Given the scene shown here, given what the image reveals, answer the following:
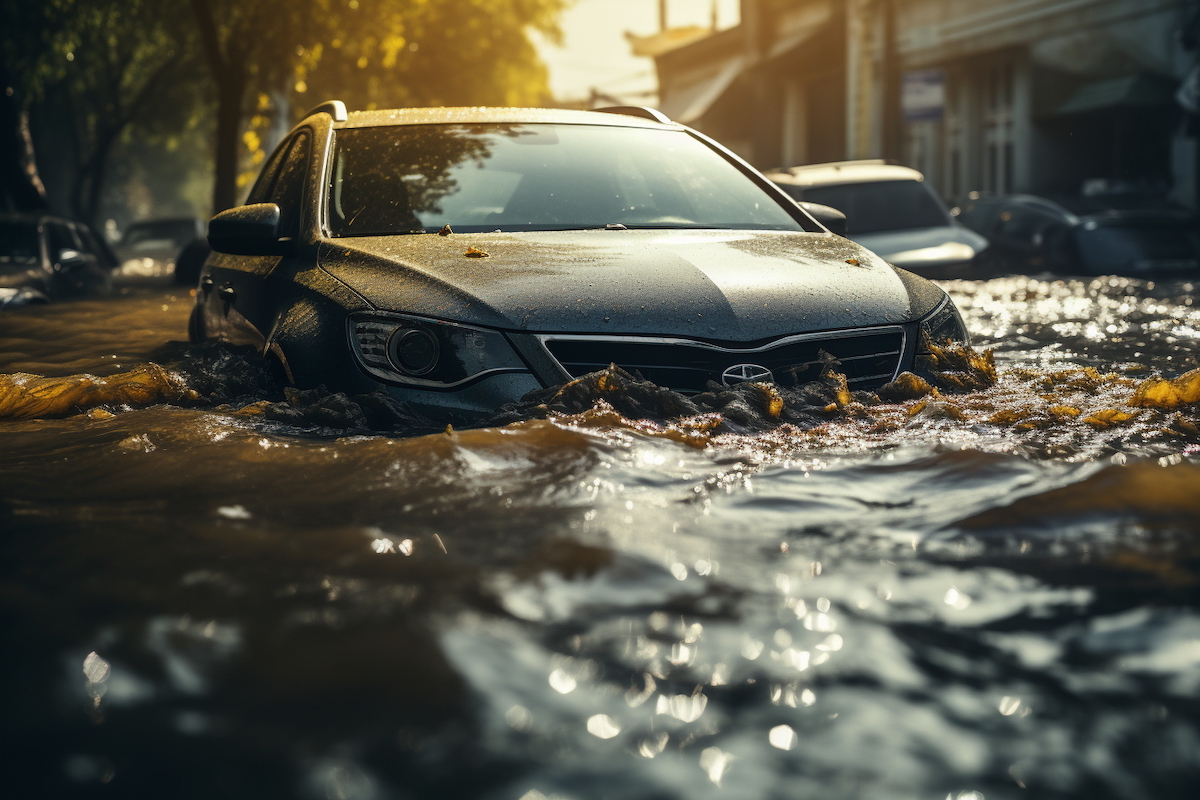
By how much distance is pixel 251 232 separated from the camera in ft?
14.4

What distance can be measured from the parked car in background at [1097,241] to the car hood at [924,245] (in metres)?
0.52

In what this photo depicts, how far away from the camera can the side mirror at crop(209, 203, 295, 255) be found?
4355mm

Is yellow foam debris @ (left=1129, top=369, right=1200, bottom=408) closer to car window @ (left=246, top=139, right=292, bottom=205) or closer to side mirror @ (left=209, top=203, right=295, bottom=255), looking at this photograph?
side mirror @ (left=209, top=203, right=295, bottom=255)

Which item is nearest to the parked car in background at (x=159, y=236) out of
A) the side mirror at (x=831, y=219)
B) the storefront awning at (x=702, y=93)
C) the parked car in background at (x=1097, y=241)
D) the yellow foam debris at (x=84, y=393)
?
the storefront awning at (x=702, y=93)

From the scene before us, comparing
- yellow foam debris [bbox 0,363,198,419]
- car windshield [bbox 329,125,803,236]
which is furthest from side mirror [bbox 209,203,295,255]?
yellow foam debris [bbox 0,363,198,419]

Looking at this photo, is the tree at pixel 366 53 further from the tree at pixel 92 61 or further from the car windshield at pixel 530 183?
the car windshield at pixel 530 183

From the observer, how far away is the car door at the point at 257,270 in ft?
14.9

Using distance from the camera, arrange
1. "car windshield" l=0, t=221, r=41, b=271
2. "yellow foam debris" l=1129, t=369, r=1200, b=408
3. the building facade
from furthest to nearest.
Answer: the building facade < "car windshield" l=0, t=221, r=41, b=271 < "yellow foam debris" l=1129, t=369, r=1200, b=408

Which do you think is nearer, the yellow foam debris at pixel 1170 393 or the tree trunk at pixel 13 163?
the yellow foam debris at pixel 1170 393

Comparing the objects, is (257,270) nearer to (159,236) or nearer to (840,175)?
(840,175)

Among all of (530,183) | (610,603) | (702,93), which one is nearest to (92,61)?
(702,93)

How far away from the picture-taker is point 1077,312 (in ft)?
26.8

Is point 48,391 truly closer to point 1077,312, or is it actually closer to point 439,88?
point 1077,312

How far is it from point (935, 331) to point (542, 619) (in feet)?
7.32
